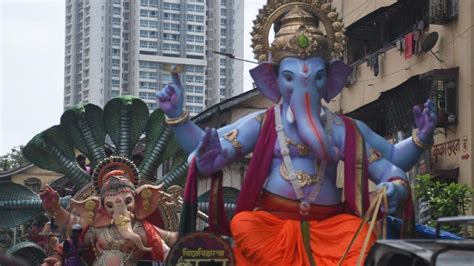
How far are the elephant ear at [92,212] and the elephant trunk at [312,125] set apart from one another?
2.43 meters

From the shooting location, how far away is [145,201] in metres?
10.5

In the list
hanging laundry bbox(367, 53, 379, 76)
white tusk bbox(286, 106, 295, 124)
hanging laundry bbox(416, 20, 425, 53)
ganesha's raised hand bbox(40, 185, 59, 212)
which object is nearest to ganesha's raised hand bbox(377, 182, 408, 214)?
white tusk bbox(286, 106, 295, 124)

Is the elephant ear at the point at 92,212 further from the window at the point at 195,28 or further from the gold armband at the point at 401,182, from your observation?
the window at the point at 195,28

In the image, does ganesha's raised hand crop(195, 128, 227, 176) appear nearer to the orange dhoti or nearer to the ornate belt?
the orange dhoti

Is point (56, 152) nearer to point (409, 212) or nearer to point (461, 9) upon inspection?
point (409, 212)

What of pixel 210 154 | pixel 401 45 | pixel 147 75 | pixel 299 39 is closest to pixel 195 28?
pixel 147 75

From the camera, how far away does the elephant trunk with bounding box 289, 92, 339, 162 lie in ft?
28.1

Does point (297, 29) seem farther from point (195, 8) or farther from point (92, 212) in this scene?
point (195, 8)

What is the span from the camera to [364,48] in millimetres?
25906

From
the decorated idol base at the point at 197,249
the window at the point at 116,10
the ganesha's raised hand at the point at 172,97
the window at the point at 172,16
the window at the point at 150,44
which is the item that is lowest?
the decorated idol base at the point at 197,249

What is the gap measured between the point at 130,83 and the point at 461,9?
4180cm

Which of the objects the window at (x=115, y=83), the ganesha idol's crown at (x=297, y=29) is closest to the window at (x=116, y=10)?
the window at (x=115, y=83)

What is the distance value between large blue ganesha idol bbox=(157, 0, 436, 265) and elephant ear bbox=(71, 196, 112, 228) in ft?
5.83

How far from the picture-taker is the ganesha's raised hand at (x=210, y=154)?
838 centimetres
